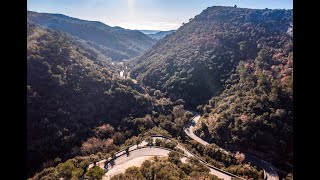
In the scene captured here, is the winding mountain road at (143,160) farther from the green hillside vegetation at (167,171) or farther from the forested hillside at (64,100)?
the forested hillside at (64,100)

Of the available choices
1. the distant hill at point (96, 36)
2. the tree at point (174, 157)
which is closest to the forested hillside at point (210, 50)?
the tree at point (174, 157)

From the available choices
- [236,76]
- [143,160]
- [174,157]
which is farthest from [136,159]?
[236,76]

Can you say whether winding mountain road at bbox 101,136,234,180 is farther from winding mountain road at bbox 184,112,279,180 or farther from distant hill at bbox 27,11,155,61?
distant hill at bbox 27,11,155,61

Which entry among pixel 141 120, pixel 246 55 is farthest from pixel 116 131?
pixel 246 55

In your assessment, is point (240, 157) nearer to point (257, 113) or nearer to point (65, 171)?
point (257, 113)

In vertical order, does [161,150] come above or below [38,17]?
A: below

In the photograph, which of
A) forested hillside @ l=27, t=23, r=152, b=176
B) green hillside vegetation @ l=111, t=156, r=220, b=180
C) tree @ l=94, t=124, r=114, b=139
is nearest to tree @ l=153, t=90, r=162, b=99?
forested hillside @ l=27, t=23, r=152, b=176
